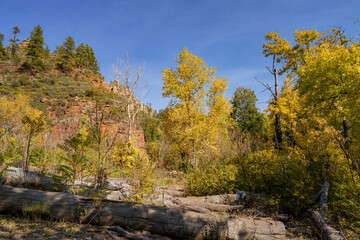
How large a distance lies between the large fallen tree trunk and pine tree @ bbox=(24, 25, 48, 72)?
142 feet

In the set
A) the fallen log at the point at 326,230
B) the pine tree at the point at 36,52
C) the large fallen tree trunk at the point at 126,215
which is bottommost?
the fallen log at the point at 326,230

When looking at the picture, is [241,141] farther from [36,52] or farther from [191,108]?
[36,52]

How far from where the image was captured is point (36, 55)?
1516 inches

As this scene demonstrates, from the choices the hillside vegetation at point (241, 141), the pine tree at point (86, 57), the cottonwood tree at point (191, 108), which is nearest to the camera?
the hillside vegetation at point (241, 141)

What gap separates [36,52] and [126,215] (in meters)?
47.8

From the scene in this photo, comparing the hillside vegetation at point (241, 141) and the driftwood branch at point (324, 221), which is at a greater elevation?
the hillside vegetation at point (241, 141)

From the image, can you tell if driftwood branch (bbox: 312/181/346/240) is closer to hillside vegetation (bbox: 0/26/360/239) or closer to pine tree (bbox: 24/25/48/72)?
hillside vegetation (bbox: 0/26/360/239)

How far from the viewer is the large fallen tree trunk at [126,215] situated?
290 centimetres

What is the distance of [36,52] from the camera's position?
38.6 metres

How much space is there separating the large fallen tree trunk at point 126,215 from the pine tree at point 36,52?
43.3 metres

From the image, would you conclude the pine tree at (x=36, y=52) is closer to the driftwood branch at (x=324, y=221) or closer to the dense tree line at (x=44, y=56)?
the dense tree line at (x=44, y=56)

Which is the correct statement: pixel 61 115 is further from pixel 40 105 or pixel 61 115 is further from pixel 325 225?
pixel 325 225

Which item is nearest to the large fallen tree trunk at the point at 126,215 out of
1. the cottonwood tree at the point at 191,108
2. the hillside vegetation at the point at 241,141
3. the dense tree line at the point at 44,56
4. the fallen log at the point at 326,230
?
the hillside vegetation at the point at 241,141

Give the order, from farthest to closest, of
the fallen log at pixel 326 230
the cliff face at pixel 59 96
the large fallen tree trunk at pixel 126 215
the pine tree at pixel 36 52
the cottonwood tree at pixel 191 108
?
1. the pine tree at pixel 36 52
2. the cliff face at pixel 59 96
3. the cottonwood tree at pixel 191 108
4. the fallen log at pixel 326 230
5. the large fallen tree trunk at pixel 126 215
